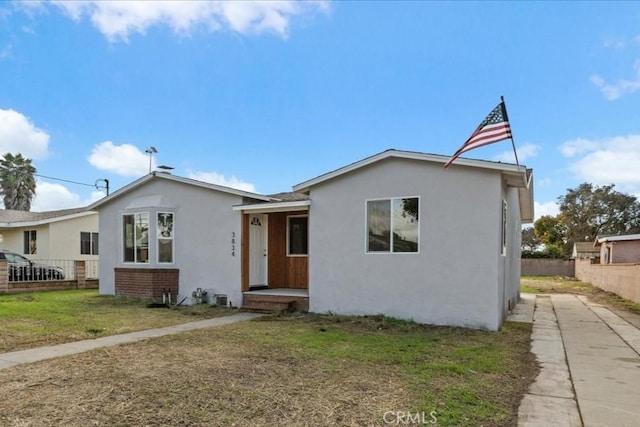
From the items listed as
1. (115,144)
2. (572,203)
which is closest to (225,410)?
(115,144)

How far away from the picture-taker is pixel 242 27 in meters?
14.3

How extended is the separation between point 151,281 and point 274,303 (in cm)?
425

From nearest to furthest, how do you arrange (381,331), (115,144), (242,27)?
(381,331), (242,27), (115,144)

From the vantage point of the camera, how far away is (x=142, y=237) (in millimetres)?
14000

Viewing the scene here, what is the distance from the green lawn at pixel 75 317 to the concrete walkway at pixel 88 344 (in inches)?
14.1

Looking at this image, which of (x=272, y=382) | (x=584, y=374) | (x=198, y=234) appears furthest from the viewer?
(x=198, y=234)

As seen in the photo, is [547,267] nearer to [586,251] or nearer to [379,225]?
[586,251]

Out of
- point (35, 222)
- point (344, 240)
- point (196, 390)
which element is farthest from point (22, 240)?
point (196, 390)

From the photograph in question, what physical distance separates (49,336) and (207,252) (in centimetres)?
540

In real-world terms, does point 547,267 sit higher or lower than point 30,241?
lower

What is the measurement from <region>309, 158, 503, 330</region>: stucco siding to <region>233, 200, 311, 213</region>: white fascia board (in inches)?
12.9

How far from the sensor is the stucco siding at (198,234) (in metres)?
12.7

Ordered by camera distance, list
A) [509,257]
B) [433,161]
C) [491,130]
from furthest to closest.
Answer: [509,257] < [433,161] < [491,130]

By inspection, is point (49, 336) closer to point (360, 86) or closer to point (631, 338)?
point (631, 338)
